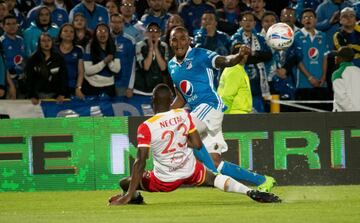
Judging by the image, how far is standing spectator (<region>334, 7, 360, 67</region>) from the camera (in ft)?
56.5

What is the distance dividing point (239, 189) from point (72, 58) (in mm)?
6704

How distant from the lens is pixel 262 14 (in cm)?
1847

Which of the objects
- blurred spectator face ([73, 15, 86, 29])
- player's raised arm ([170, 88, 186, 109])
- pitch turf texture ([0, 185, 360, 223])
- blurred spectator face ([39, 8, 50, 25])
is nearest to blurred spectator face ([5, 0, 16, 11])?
blurred spectator face ([39, 8, 50, 25])

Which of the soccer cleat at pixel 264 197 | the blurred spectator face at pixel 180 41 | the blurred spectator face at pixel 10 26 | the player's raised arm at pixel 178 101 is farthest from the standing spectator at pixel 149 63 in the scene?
the soccer cleat at pixel 264 197

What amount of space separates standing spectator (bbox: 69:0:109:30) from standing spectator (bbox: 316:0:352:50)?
4.23 meters

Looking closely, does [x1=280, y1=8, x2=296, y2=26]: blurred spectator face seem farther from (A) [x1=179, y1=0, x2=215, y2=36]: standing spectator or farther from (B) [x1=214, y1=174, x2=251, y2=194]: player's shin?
(B) [x1=214, y1=174, x2=251, y2=194]: player's shin

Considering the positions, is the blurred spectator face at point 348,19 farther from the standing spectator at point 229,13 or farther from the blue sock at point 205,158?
the blue sock at point 205,158

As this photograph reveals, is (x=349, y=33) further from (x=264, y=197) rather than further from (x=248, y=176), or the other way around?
(x=264, y=197)

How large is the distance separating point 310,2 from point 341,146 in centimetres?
507

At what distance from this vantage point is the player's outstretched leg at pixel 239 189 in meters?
10.8

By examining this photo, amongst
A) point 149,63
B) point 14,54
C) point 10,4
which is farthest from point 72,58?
point 10,4

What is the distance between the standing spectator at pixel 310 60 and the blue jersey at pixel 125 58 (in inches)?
121

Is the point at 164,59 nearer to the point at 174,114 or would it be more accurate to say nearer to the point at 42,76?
the point at 42,76

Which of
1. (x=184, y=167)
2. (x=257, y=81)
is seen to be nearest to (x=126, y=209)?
(x=184, y=167)
